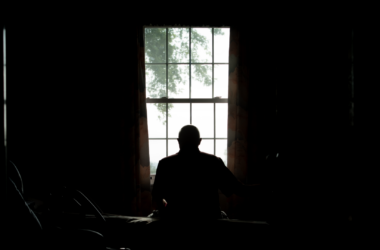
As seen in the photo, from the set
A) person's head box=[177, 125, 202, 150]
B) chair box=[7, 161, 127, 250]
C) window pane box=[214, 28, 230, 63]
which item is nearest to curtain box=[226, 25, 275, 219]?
window pane box=[214, 28, 230, 63]

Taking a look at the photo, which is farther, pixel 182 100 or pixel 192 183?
pixel 182 100

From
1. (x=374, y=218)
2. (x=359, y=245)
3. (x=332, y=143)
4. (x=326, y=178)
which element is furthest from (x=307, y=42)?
(x=359, y=245)

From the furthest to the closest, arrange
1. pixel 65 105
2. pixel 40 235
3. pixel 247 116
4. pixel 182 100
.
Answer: pixel 182 100 → pixel 65 105 → pixel 247 116 → pixel 40 235

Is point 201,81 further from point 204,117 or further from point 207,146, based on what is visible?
point 207,146

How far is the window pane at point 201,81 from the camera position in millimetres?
2621

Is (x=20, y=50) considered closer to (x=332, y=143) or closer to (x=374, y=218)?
(x=332, y=143)

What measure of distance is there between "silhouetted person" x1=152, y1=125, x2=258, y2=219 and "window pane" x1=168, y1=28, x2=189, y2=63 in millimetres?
1316

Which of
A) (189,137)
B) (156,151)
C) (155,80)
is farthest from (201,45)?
(189,137)

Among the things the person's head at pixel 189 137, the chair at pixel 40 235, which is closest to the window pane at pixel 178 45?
the person's head at pixel 189 137

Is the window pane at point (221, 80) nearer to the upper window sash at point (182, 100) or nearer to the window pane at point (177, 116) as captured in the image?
the upper window sash at point (182, 100)

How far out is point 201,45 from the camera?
8.60 feet

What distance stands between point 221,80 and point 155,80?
2.54 feet

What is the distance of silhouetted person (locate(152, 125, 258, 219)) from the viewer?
1486 millimetres

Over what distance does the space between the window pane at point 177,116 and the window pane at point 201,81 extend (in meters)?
0.18
